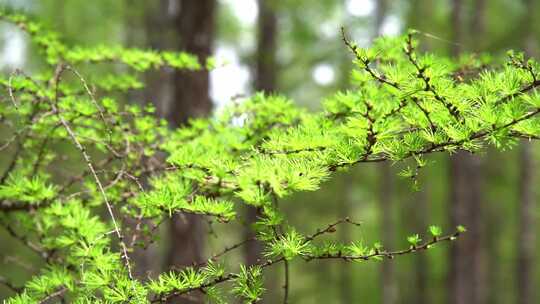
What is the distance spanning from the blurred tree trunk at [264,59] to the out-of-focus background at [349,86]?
0.02 metres

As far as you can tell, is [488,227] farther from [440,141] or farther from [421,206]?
[440,141]

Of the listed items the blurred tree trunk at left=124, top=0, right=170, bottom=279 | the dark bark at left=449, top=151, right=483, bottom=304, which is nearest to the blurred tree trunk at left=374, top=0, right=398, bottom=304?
the dark bark at left=449, top=151, right=483, bottom=304

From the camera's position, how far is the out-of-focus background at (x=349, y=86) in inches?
207

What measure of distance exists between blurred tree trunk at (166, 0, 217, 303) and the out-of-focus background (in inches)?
0.4

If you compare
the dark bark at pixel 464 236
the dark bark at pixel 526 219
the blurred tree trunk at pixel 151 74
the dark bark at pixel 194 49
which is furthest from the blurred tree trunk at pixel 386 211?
the dark bark at pixel 194 49

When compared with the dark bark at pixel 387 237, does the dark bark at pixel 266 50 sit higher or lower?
higher

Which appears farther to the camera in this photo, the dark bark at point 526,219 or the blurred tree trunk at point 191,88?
the dark bark at point 526,219

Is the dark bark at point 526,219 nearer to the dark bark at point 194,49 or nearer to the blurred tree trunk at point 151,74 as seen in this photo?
the blurred tree trunk at point 151,74

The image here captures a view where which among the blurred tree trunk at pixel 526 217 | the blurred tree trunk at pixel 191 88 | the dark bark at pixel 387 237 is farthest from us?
the dark bark at pixel 387 237

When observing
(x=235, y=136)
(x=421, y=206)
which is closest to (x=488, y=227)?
(x=421, y=206)

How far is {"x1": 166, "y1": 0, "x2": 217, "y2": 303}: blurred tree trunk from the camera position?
5.04 meters

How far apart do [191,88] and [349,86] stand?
318 inches

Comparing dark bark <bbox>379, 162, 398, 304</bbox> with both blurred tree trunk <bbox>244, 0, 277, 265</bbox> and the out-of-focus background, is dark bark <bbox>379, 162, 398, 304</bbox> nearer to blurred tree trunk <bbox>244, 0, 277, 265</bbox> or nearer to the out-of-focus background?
the out-of-focus background

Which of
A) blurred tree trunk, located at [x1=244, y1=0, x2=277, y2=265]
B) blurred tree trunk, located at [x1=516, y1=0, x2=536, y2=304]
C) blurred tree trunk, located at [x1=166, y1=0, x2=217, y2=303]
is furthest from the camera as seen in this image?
blurred tree trunk, located at [x1=516, y1=0, x2=536, y2=304]
